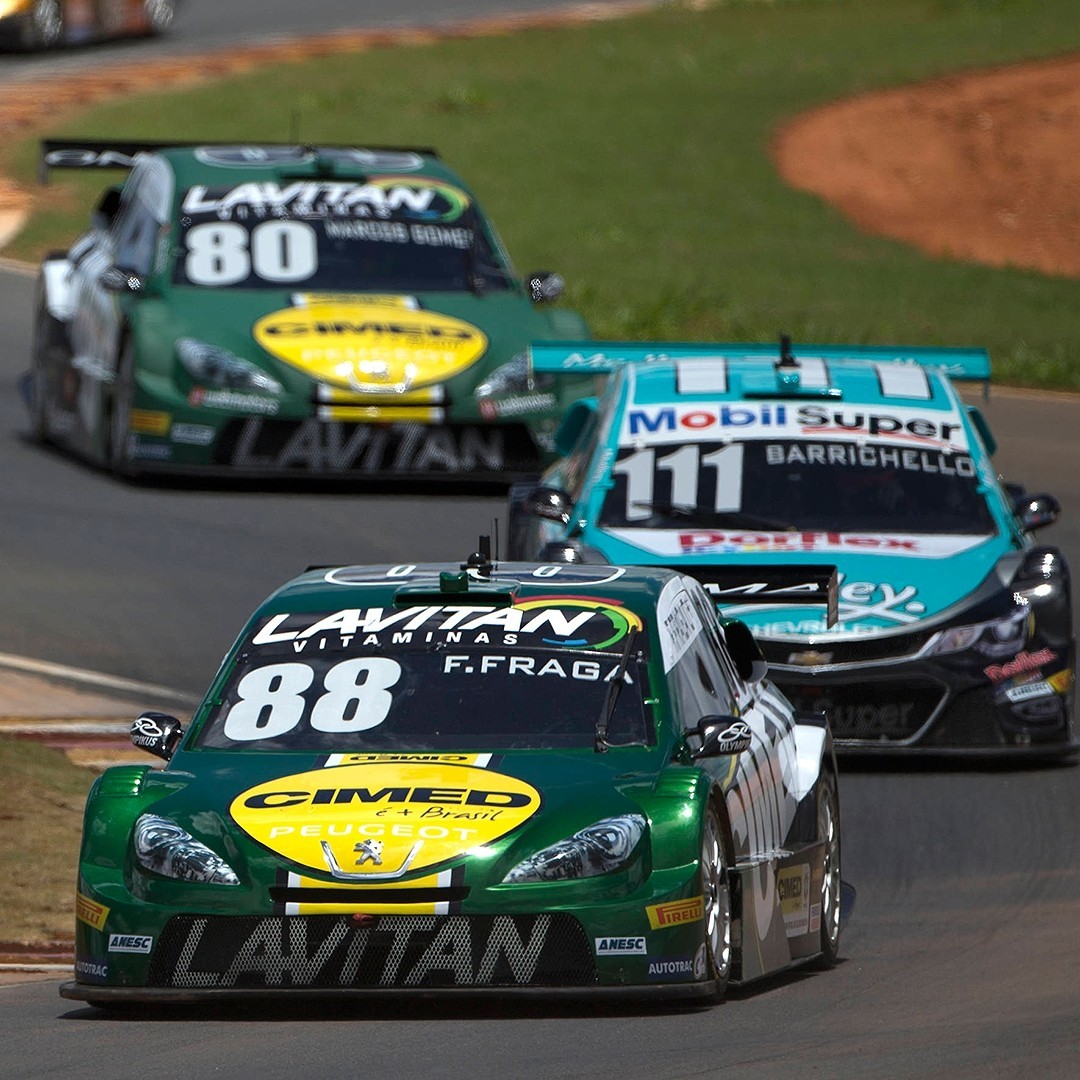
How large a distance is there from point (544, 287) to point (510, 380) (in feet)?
2.57

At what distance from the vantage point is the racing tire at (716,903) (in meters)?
8.19

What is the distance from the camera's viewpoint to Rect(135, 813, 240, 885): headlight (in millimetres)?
8094

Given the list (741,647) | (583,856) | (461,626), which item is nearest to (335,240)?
(741,647)

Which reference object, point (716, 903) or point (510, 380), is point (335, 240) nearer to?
point (510, 380)

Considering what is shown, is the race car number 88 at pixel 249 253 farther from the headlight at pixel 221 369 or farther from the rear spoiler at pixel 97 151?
the rear spoiler at pixel 97 151

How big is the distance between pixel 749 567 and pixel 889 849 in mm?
1144

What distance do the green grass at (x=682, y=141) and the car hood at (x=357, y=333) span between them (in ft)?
20.5

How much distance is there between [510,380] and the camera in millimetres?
17672

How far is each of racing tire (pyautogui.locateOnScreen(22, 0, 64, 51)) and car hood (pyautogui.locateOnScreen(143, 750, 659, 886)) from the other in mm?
31132

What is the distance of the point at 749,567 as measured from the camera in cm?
1162

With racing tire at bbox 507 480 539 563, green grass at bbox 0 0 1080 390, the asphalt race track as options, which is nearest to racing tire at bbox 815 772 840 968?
the asphalt race track

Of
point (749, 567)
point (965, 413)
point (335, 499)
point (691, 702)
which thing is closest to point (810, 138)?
point (335, 499)

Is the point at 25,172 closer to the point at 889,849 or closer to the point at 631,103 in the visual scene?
the point at 631,103

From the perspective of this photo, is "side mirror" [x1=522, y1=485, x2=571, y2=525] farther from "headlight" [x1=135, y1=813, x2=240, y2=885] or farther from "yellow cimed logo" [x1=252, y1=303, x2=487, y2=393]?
"headlight" [x1=135, y1=813, x2=240, y2=885]
